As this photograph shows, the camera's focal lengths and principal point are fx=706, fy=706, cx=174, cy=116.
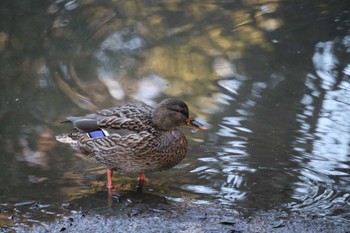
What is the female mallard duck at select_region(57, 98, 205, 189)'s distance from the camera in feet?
20.4

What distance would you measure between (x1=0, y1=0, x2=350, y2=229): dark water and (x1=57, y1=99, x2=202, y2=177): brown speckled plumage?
30 centimetres

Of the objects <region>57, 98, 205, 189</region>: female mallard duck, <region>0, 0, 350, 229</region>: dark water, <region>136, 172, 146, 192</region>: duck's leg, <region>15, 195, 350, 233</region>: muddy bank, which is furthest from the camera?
<region>136, 172, 146, 192</region>: duck's leg

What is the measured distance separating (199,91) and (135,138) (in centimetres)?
243

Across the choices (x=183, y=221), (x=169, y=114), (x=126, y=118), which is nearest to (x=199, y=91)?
(x=169, y=114)

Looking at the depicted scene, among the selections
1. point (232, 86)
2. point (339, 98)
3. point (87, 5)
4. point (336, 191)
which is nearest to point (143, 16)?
point (87, 5)

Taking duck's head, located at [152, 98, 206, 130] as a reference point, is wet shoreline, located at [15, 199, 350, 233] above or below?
below

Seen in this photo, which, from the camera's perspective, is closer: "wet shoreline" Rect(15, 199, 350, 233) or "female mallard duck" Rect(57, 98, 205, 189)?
"wet shoreline" Rect(15, 199, 350, 233)

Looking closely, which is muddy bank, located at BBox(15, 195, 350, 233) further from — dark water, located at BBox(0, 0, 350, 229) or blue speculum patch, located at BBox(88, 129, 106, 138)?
blue speculum patch, located at BBox(88, 129, 106, 138)

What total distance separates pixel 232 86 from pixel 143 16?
3.05m

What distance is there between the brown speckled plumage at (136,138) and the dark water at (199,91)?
30 centimetres

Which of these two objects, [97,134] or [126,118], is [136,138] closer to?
[126,118]

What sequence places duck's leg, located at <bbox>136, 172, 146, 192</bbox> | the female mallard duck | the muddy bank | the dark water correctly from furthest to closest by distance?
duck's leg, located at <bbox>136, 172, 146, 192</bbox> → the dark water → the female mallard duck → the muddy bank

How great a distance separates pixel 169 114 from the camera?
638 cm

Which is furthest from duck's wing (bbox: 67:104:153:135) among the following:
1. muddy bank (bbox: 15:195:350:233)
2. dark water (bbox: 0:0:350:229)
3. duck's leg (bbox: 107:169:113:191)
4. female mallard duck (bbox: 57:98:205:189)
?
muddy bank (bbox: 15:195:350:233)
